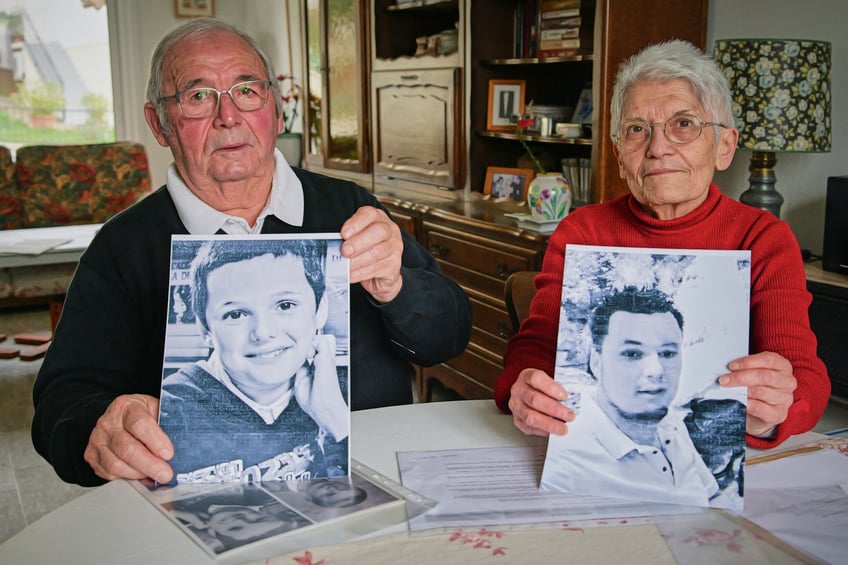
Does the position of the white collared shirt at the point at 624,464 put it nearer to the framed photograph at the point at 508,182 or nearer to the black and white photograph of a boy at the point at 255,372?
the black and white photograph of a boy at the point at 255,372

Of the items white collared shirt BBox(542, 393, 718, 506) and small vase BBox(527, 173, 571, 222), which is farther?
small vase BBox(527, 173, 571, 222)

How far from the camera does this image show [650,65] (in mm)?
1282

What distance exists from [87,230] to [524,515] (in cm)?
457

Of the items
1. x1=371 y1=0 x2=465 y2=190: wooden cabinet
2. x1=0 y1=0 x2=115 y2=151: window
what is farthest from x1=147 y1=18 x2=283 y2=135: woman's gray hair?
x1=0 y1=0 x2=115 y2=151: window

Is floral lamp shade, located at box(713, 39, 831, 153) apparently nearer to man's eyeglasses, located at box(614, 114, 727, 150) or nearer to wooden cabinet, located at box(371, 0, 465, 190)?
man's eyeglasses, located at box(614, 114, 727, 150)

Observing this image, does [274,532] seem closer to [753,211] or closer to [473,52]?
[753,211]

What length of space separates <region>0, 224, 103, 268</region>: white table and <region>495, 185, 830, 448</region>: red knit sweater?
3.24 metres

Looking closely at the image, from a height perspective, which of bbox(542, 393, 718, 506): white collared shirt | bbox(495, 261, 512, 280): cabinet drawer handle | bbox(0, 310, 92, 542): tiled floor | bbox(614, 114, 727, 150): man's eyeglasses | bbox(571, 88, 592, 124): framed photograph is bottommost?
bbox(0, 310, 92, 542): tiled floor

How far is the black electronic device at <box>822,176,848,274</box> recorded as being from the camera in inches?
86.4

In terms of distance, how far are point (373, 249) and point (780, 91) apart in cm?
153

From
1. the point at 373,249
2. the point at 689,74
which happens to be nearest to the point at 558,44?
the point at 689,74

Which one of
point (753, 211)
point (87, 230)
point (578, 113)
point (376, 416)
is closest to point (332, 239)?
point (376, 416)

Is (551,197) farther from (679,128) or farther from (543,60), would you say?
(679,128)

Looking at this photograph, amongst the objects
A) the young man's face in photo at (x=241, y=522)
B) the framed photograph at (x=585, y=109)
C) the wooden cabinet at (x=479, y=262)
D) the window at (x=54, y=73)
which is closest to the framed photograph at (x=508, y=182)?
the wooden cabinet at (x=479, y=262)
